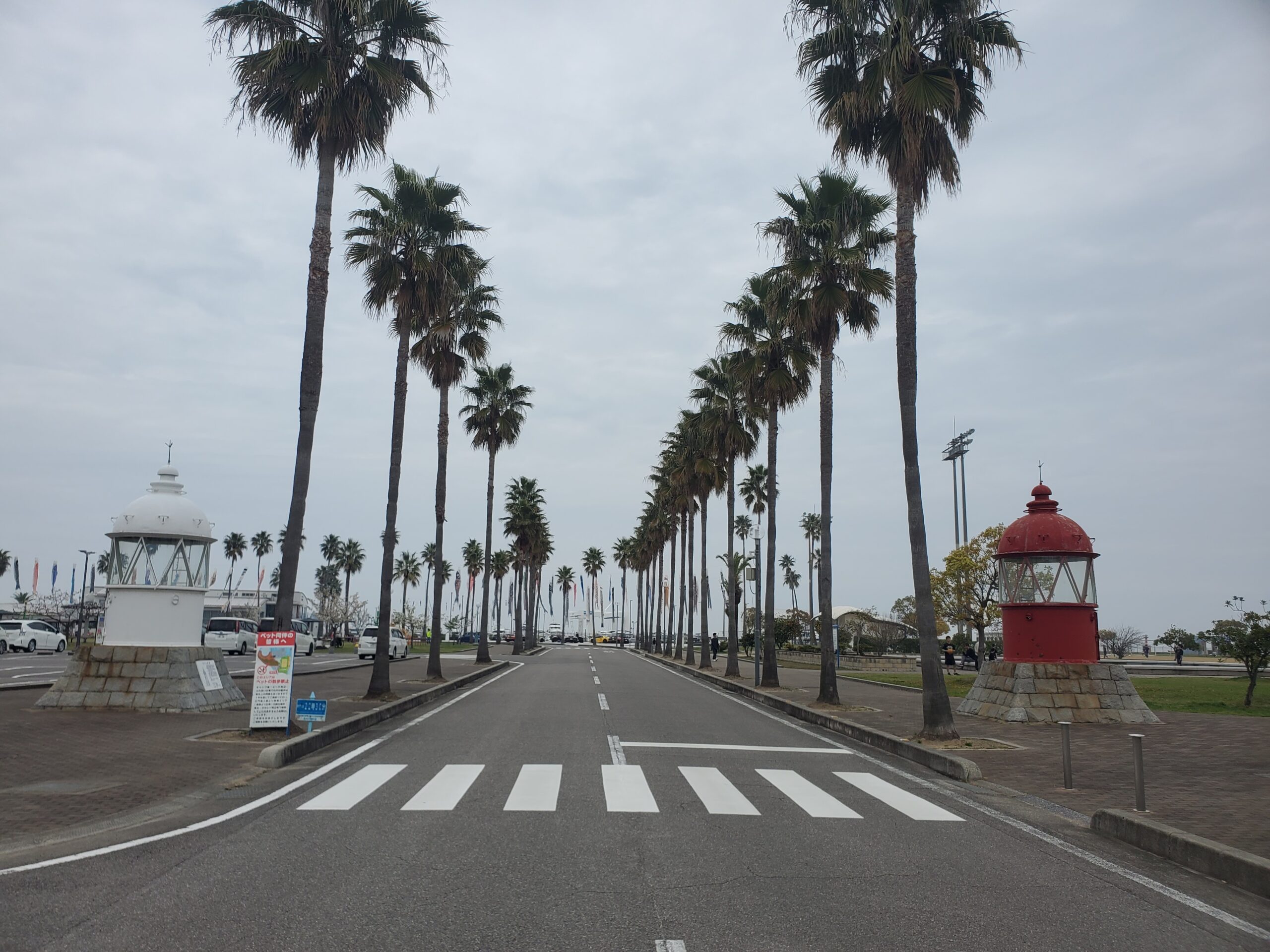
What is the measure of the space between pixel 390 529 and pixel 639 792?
14.6 metres

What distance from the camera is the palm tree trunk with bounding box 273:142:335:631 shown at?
15.7 m

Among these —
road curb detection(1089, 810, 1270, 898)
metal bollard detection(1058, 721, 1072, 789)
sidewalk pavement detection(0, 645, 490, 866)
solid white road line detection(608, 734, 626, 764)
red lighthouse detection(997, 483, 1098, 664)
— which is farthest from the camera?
red lighthouse detection(997, 483, 1098, 664)

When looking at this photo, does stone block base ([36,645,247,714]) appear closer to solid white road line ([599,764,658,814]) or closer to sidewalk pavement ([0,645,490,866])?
sidewalk pavement ([0,645,490,866])

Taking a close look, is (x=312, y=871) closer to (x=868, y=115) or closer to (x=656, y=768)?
(x=656, y=768)

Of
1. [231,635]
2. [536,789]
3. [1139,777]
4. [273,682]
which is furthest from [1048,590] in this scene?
[231,635]

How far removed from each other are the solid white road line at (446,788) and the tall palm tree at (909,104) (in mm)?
7607

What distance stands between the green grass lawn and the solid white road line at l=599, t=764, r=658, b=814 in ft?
45.5

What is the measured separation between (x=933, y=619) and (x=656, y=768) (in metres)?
5.72

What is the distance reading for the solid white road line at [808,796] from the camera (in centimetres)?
896

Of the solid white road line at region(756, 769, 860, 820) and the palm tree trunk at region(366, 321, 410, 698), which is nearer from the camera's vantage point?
the solid white road line at region(756, 769, 860, 820)

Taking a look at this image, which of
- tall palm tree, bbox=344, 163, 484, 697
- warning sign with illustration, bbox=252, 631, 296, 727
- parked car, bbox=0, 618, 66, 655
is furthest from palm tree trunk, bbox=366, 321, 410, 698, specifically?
parked car, bbox=0, 618, 66, 655

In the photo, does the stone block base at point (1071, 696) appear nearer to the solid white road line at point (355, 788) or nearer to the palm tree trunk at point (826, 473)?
the palm tree trunk at point (826, 473)

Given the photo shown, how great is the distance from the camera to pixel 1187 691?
28.7m

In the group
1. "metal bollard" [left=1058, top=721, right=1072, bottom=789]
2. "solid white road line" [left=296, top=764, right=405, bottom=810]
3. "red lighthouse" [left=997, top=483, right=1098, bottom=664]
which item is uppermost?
"red lighthouse" [left=997, top=483, right=1098, bottom=664]
